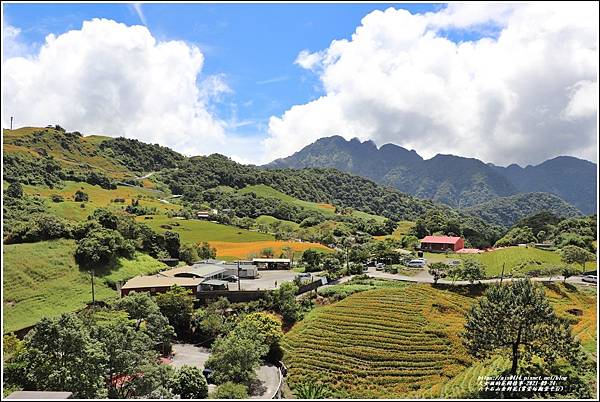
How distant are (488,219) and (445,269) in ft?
558

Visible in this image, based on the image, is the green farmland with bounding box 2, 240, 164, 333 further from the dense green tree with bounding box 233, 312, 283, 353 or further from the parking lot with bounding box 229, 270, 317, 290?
the dense green tree with bounding box 233, 312, 283, 353

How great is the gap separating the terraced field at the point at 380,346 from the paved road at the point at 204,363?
1.06 m

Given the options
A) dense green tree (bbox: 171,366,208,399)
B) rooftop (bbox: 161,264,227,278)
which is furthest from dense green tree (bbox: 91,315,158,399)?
rooftop (bbox: 161,264,227,278)

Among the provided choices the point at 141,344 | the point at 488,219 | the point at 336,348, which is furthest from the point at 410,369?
the point at 488,219

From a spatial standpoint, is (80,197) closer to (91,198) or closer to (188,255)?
(91,198)

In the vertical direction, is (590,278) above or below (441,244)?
below

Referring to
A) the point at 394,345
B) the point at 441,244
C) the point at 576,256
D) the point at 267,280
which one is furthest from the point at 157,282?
the point at 441,244

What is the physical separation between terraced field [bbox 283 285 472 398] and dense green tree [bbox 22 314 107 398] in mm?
9834

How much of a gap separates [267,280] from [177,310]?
12.4m

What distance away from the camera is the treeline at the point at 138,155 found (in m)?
129

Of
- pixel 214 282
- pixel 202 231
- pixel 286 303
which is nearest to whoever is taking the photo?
pixel 286 303

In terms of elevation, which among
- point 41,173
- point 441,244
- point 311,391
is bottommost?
point 311,391

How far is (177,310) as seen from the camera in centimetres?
3016

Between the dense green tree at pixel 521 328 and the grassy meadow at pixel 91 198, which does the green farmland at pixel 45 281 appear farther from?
the dense green tree at pixel 521 328
